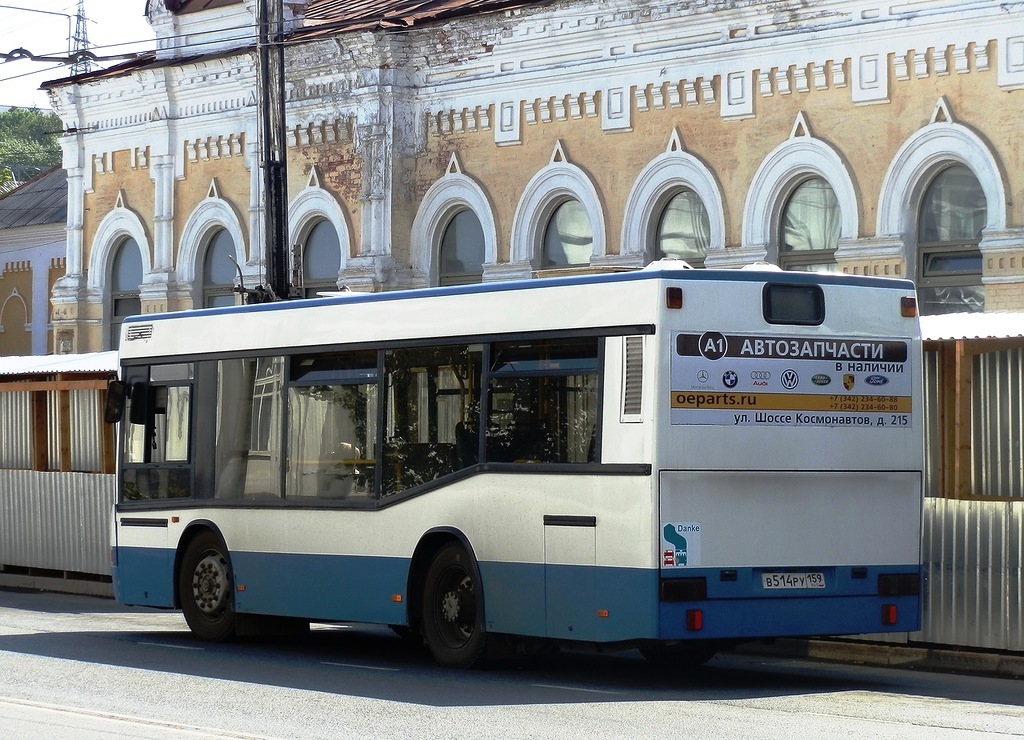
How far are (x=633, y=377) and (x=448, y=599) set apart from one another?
2409 mm

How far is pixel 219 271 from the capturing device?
30.3 meters

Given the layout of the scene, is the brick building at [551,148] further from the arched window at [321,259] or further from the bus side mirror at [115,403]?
the bus side mirror at [115,403]

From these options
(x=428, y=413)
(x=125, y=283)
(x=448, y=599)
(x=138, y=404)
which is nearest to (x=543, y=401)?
(x=428, y=413)

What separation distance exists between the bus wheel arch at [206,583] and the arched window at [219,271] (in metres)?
14.4

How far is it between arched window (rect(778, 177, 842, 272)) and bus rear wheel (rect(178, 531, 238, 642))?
9.53 metres

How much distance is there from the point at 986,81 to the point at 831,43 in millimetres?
2120

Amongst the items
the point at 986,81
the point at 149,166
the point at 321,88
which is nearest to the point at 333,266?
the point at 321,88

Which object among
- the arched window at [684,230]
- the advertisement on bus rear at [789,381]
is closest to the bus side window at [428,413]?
the advertisement on bus rear at [789,381]

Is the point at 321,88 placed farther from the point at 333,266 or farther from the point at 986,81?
the point at 986,81

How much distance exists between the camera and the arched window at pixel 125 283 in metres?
32.0

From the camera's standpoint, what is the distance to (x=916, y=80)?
21328 mm

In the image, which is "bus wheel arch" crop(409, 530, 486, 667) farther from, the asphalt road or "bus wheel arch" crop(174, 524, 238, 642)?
"bus wheel arch" crop(174, 524, 238, 642)

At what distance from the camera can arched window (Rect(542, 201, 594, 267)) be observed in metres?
25.3

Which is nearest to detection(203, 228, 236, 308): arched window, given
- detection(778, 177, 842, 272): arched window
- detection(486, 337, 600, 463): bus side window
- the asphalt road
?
detection(778, 177, 842, 272): arched window
